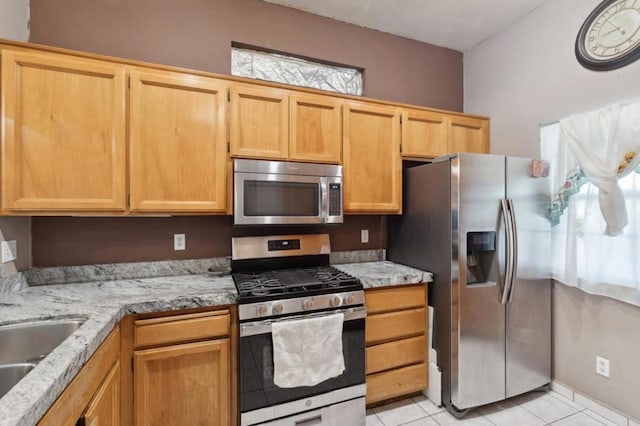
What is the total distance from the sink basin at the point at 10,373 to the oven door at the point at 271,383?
0.84 metres

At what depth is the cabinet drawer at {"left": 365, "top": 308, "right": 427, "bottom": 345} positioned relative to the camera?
6.61 feet

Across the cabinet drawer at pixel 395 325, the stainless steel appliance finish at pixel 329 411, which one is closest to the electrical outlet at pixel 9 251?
the stainless steel appliance finish at pixel 329 411

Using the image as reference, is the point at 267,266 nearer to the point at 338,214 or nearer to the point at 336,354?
the point at 338,214

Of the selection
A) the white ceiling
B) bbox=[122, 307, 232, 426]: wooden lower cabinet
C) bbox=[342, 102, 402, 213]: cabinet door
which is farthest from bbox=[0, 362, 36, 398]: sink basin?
the white ceiling

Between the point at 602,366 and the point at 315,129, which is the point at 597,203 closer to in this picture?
the point at 602,366

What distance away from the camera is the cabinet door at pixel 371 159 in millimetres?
2246

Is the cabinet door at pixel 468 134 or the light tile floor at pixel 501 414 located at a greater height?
the cabinet door at pixel 468 134

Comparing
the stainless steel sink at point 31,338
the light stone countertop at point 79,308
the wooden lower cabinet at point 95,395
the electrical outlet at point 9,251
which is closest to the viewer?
the light stone countertop at point 79,308

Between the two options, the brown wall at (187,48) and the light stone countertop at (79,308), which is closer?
the light stone countertop at (79,308)

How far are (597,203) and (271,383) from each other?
2.36 m

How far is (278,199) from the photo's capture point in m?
2.02

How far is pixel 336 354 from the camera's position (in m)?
1.78

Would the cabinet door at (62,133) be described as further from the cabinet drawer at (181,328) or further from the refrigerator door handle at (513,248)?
the refrigerator door handle at (513,248)

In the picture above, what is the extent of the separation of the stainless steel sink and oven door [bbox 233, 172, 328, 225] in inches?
37.6
